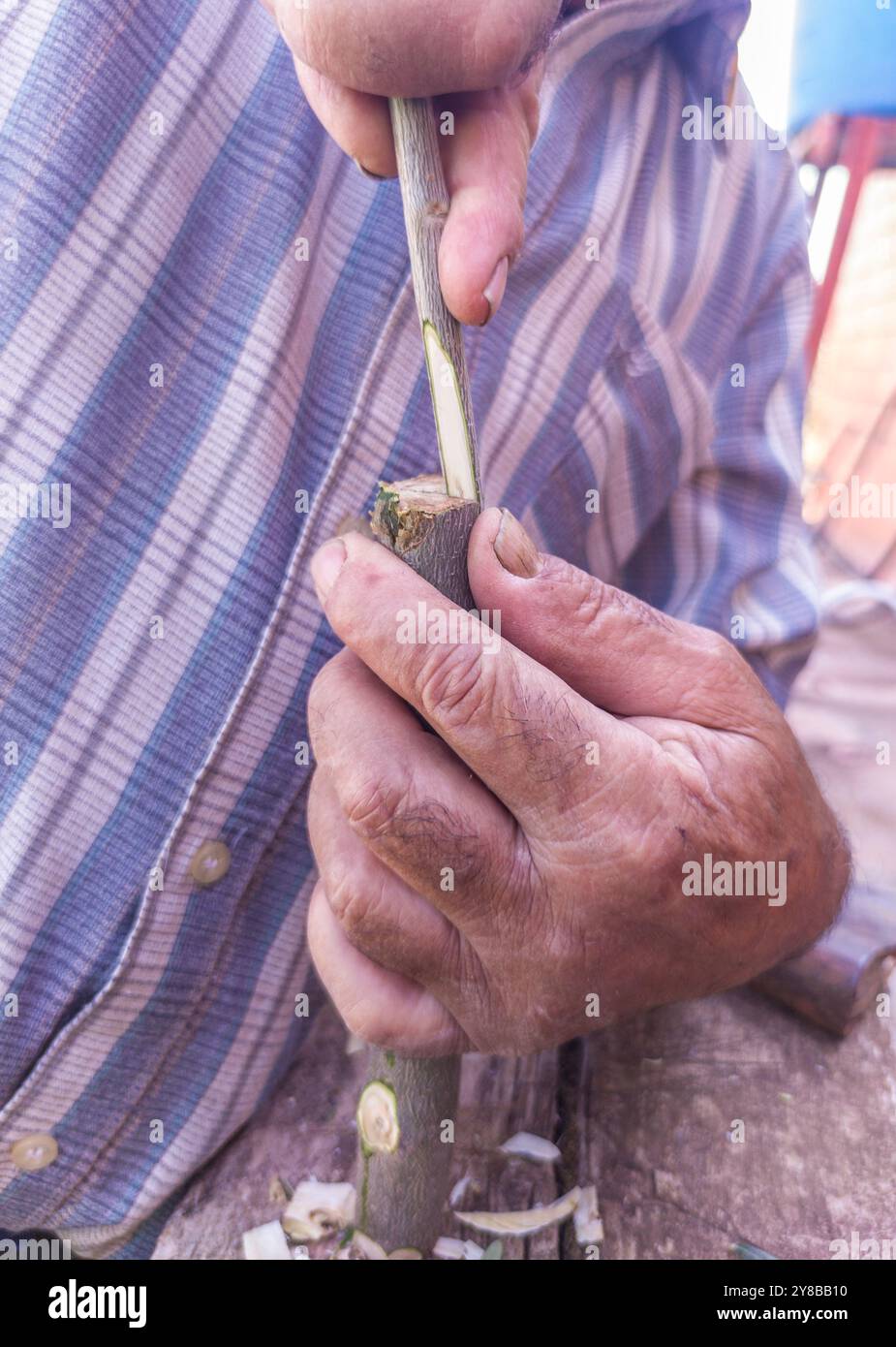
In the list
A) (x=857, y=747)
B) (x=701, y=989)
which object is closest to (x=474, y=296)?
(x=701, y=989)

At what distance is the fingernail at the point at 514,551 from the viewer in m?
0.56

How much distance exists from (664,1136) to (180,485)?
2.08ft

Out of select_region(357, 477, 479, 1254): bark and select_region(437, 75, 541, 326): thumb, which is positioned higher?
select_region(437, 75, 541, 326): thumb

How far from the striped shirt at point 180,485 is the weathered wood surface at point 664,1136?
5 cm

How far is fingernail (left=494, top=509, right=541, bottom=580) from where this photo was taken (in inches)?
22.0

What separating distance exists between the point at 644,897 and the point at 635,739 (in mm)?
98

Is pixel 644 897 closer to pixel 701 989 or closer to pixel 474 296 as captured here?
pixel 701 989

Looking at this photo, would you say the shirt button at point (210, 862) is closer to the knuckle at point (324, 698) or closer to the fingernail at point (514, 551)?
the knuckle at point (324, 698)

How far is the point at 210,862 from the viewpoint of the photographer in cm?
72
